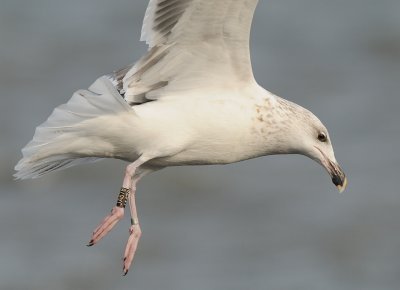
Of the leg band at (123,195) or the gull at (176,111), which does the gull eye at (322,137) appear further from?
the leg band at (123,195)

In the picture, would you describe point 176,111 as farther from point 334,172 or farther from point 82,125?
point 334,172

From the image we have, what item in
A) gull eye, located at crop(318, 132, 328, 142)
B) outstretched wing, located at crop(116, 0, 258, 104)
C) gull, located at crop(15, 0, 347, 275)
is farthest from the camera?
gull eye, located at crop(318, 132, 328, 142)

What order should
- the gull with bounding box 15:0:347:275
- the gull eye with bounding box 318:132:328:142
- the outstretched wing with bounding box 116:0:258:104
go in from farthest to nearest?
the gull eye with bounding box 318:132:328:142, the gull with bounding box 15:0:347:275, the outstretched wing with bounding box 116:0:258:104

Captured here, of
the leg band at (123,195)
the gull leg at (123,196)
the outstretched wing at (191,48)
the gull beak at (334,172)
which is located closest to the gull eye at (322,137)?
the gull beak at (334,172)

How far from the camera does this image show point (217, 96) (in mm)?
8047

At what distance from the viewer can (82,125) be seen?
786cm

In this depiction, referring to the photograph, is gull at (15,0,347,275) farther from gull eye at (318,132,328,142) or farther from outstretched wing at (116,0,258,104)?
gull eye at (318,132,328,142)

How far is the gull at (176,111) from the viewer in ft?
25.6

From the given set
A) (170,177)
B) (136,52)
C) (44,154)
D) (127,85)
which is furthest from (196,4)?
(136,52)

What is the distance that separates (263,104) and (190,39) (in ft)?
1.98

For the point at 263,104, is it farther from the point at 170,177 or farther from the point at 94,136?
the point at 170,177

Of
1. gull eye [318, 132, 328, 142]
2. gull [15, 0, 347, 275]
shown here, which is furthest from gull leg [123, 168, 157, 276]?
gull eye [318, 132, 328, 142]

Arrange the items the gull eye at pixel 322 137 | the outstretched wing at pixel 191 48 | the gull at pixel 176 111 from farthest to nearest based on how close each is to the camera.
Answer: the gull eye at pixel 322 137
the gull at pixel 176 111
the outstretched wing at pixel 191 48

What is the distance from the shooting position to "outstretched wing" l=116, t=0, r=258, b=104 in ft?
25.1
